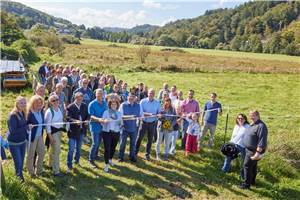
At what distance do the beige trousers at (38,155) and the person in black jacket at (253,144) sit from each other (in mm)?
5209

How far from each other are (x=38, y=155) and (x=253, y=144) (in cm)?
543

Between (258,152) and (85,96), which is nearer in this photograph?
(258,152)

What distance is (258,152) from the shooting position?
9.47m

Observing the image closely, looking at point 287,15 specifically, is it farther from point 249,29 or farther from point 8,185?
point 8,185

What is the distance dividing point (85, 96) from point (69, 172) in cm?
291

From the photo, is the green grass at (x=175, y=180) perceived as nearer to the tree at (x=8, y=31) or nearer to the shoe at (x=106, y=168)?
the shoe at (x=106, y=168)

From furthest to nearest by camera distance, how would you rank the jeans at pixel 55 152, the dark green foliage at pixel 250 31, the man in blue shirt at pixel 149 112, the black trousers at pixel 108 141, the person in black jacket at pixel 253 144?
the dark green foliage at pixel 250 31
the man in blue shirt at pixel 149 112
the black trousers at pixel 108 141
the person in black jacket at pixel 253 144
the jeans at pixel 55 152

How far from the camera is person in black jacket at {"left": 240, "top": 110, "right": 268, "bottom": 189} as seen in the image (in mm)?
9430

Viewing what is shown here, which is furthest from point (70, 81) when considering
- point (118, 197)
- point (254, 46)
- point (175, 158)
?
point (254, 46)

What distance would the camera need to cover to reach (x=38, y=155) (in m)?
9.03

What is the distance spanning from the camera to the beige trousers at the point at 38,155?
28.9ft

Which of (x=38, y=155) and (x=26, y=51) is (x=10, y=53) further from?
(x=38, y=155)

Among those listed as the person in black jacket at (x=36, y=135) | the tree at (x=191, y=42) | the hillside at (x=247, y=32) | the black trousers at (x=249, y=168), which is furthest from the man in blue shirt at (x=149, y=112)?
the tree at (x=191, y=42)

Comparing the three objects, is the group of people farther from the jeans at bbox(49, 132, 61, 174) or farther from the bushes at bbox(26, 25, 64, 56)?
the bushes at bbox(26, 25, 64, 56)
